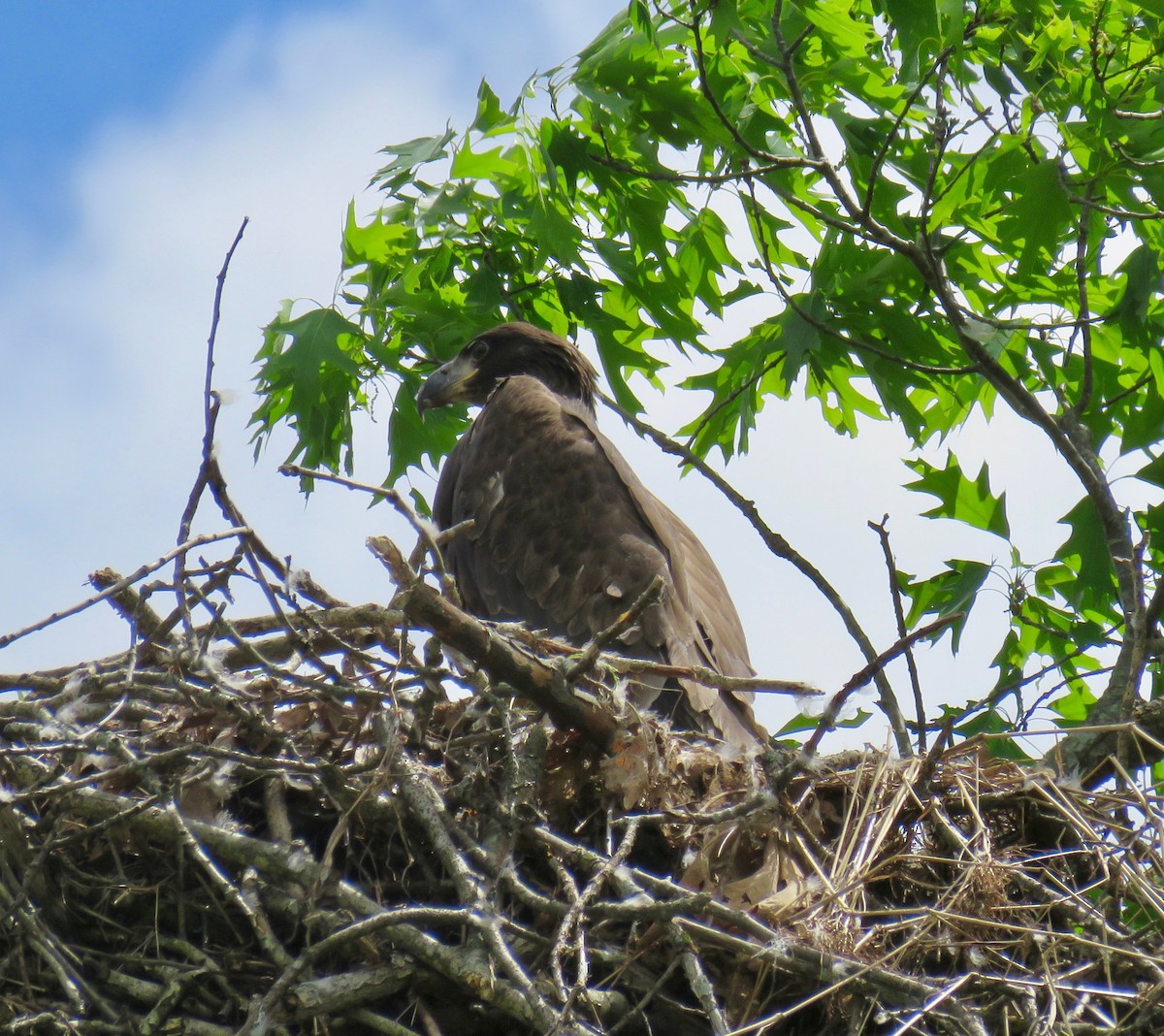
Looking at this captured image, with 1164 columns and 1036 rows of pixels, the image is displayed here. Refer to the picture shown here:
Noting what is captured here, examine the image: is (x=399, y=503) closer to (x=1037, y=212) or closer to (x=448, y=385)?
(x=1037, y=212)

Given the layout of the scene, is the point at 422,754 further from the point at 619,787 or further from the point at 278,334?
the point at 278,334

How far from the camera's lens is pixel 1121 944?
128 inches

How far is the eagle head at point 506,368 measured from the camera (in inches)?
263

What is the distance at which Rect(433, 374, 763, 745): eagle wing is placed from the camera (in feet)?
19.5

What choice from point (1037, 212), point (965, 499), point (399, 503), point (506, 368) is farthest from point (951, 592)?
point (399, 503)

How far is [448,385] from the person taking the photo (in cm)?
668

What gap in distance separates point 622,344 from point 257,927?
3.60 metres

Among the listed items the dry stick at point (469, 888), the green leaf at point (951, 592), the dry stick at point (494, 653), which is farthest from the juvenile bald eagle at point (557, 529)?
the dry stick at point (469, 888)

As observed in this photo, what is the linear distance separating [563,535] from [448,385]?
3.30ft

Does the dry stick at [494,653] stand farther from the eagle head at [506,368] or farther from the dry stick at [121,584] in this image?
the eagle head at [506,368]

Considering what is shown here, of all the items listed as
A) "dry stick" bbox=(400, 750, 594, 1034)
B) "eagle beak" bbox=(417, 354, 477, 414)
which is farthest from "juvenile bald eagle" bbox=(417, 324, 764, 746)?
"dry stick" bbox=(400, 750, 594, 1034)

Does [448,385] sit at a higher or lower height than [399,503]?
higher

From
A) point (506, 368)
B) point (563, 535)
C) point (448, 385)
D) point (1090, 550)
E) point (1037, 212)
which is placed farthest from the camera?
point (506, 368)

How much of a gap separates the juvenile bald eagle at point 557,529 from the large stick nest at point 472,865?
5.93 feet
